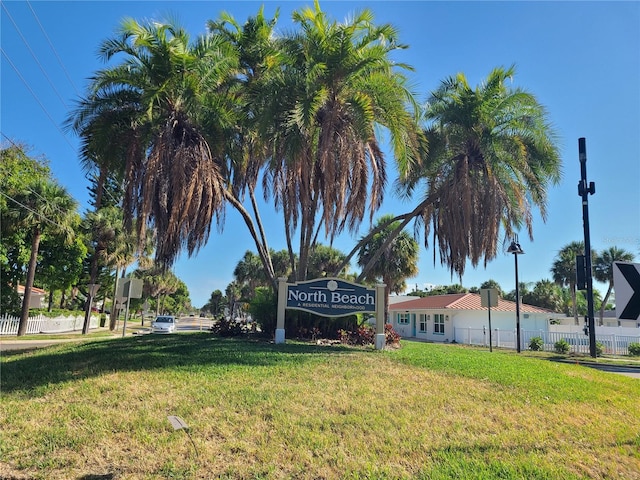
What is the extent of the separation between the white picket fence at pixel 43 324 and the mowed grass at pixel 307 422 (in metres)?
21.6

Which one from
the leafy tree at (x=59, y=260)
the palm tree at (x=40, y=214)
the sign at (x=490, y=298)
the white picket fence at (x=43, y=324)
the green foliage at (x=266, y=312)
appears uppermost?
the palm tree at (x=40, y=214)

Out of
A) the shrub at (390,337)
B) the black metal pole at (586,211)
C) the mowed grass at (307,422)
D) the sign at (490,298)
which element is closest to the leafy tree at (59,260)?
the mowed grass at (307,422)

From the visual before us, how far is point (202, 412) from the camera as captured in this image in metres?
5.89

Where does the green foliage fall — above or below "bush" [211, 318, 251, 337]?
above

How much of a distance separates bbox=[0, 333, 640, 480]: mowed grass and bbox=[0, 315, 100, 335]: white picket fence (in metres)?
21.6

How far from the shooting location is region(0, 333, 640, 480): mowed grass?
465cm

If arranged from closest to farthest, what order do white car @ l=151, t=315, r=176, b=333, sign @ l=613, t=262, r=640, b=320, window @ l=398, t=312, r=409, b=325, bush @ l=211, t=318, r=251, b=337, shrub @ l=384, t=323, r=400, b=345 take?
sign @ l=613, t=262, r=640, b=320 < shrub @ l=384, t=323, r=400, b=345 < bush @ l=211, t=318, r=251, b=337 < white car @ l=151, t=315, r=176, b=333 < window @ l=398, t=312, r=409, b=325

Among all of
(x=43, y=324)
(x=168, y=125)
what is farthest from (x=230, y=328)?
(x=43, y=324)

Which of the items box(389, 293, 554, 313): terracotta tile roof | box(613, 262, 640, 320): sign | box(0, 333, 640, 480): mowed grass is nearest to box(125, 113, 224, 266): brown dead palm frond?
box(0, 333, 640, 480): mowed grass

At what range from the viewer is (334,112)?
1240cm

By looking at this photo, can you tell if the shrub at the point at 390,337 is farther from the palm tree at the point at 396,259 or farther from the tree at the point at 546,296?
the tree at the point at 546,296

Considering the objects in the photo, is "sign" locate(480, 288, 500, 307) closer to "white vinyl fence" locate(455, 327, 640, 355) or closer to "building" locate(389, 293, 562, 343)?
"white vinyl fence" locate(455, 327, 640, 355)

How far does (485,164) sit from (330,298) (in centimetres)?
722

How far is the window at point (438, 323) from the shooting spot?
110 feet
